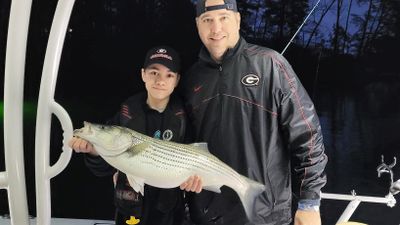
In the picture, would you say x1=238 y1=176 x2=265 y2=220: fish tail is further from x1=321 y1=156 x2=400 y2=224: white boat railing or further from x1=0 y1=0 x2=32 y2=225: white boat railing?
x1=0 y1=0 x2=32 y2=225: white boat railing

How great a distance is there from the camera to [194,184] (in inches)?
59.8

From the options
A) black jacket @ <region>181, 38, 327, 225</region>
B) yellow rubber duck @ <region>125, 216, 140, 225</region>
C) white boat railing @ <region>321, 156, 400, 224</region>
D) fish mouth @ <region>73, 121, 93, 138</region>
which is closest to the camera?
fish mouth @ <region>73, 121, 93, 138</region>

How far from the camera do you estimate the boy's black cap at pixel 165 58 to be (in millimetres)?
1599

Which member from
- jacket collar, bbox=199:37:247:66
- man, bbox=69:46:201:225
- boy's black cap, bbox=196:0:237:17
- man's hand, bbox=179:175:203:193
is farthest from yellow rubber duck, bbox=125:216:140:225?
boy's black cap, bbox=196:0:237:17

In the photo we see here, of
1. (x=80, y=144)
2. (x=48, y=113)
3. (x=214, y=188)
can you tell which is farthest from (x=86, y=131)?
(x=214, y=188)

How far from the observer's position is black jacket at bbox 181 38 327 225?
153cm

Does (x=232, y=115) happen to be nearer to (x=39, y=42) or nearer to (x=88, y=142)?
(x=88, y=142)

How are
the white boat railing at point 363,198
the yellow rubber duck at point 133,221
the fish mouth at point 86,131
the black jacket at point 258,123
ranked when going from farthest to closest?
the white boat railing at point 363,198 → the yellow rubber duck at point 133,221 → the black jacket at point 258,123 → the fish mouth at point 86,131

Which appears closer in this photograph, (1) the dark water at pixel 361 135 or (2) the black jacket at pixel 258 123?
(2) the black jacket at pixel 258 123

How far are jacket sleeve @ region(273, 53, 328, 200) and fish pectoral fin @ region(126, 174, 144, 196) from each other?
24.5 inches

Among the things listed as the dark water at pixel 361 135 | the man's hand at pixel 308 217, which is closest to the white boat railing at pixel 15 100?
the man's hand at pixel 308 217

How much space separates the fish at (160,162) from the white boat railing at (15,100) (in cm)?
25

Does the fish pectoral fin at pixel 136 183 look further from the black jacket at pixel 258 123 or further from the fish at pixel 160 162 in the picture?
the black jacket at pixel 258 123

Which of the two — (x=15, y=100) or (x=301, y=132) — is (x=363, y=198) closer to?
(x=301, y=132)
